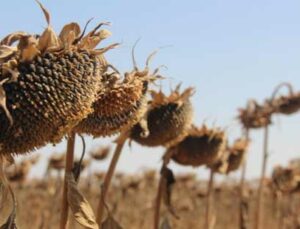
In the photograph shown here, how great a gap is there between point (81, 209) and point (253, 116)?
4637mm

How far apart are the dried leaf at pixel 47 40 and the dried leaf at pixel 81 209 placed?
0.55m

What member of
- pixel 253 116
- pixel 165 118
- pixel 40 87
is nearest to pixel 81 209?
pixel 40 87

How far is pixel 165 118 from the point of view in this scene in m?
3.29

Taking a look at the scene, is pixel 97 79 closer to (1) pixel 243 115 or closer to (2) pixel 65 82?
(2) pixel 65 82

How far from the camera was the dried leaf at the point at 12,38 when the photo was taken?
1836mm

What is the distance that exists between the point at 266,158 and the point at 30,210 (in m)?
5.97

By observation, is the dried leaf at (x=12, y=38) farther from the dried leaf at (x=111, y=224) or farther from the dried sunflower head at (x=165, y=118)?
the dried sunflower head at (x=165, y=118)

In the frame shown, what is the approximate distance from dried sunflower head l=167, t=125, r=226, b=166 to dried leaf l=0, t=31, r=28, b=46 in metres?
2.23

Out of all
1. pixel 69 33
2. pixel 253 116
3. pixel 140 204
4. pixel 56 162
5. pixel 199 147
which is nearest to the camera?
pixel 69 33

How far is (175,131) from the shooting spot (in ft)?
11.0

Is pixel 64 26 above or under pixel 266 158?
under

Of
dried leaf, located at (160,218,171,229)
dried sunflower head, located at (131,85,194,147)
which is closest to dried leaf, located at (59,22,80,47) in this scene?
dried sunflower head, located at (131,85,194,147)

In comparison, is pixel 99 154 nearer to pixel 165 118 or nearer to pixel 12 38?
pixel 165 118

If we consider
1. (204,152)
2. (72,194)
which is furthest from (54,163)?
(72,194)
